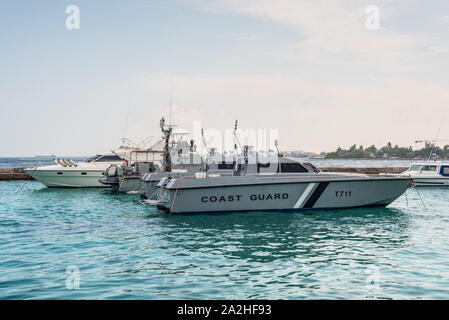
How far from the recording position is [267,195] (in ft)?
49.8

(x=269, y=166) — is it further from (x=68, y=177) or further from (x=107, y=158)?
(x=107, y=158)

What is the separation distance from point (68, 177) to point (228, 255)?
77.3 ft

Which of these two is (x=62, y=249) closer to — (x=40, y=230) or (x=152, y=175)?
(x=40, y=230)

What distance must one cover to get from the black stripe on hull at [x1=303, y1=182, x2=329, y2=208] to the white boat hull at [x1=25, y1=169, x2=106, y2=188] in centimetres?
1835

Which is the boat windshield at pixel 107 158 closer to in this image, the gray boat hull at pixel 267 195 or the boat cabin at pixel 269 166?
the gray boat hull at pixel 267 195

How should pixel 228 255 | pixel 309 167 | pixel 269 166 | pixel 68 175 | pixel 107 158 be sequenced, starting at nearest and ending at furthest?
pixel 228 255 < pixel 269 166 < pixel 309 167 < pixel 68 175 < pixel 107 158

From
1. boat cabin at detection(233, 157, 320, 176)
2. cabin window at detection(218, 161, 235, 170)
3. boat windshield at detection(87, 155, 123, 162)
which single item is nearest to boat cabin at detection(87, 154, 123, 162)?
boat windshield at detection(87, 155, 123, 162)

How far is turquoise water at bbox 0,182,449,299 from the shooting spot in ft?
22.1

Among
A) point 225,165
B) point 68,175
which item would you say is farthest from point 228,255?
point 68,175

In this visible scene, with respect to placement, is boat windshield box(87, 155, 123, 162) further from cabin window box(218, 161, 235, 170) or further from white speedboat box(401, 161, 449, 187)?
white speedboat box(401, 161, 449, 187)

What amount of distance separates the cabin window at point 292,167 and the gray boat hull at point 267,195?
878 millimetres

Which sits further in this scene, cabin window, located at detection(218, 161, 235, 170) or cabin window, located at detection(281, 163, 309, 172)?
cabin window, located at detection(218, 161, 235, 170)
